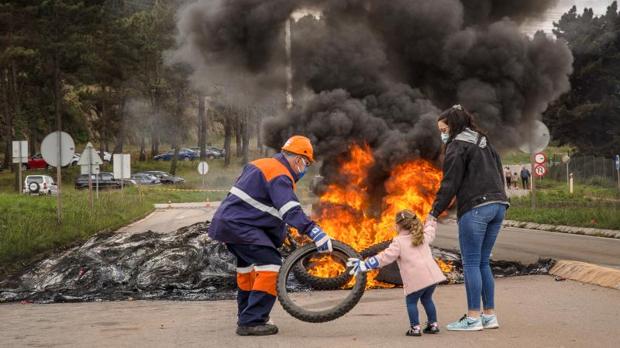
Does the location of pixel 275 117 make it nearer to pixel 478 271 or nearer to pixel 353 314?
pixel 353 314

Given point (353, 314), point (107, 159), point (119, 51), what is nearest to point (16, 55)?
point (119, 51)

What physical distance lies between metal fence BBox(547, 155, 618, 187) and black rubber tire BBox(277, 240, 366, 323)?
40.1 m

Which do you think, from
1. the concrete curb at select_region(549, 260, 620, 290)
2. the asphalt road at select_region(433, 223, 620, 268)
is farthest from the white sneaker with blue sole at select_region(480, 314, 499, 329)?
the asphalt road at select_region(433, 223, 620, 268)

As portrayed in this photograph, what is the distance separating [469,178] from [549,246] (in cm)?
1075

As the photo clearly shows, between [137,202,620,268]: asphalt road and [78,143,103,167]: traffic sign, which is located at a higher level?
[78,143,103,167]: traffic sign

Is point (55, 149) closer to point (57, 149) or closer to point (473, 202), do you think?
point (57, 149)

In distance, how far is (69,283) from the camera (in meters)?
11.9

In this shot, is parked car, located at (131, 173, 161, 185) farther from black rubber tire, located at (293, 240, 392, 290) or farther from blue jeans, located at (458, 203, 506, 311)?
blue jeans, located at (458, 203, 506, 311)

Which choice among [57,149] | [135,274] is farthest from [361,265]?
[57,149]

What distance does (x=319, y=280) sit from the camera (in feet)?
32.0

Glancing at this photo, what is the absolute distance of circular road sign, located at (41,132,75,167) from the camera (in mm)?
19750

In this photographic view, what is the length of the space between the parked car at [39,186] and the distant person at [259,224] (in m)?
43.2

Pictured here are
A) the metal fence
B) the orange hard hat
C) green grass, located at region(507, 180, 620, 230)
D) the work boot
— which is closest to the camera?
the work boot

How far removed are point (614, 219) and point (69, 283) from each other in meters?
14.4
